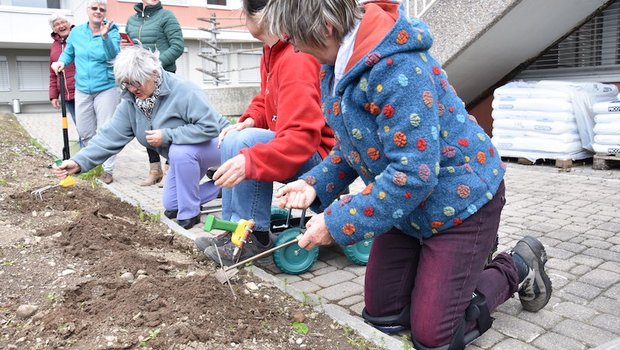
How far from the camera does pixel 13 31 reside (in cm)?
1961

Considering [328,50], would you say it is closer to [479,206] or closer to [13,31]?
[479,206]

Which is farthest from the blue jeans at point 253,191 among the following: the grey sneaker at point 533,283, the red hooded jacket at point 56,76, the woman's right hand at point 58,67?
the red hooded jacket at point 56,76

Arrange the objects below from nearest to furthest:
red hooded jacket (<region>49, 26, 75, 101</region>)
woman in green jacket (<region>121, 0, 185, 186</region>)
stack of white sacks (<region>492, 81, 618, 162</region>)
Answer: woman in green jacket (<region>121, 0, 185, 186</region>)
stack of white sacks (<region>492, 81, 618, 162</region>)
red hooded jacket (<region>49, 26, 75, 101</region>)

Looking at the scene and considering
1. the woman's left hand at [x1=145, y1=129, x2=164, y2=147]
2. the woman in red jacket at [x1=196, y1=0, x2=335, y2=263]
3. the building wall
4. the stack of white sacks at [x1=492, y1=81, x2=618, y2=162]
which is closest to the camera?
the woman in red jacket at [x1=196, y1=0, x2=335, y2=263]

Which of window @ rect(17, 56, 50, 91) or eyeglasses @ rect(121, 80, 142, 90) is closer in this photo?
eyeglasses @ rect(121, 80, 142, 90)

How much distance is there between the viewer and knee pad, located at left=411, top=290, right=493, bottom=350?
233 cm

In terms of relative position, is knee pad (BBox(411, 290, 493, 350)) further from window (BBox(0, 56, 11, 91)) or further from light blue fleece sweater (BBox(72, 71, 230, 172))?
window (BBox(0, 56, 11, 91))

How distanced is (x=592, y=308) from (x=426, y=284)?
1.06 m

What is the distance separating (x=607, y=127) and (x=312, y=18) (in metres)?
5.25

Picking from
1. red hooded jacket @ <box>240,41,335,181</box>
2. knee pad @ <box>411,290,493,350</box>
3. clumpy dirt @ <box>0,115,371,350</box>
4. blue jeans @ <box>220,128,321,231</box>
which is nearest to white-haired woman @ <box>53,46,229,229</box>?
clumpy dirt @ <box>0,115,371,350</box>

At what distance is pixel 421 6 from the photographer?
7.19 meters

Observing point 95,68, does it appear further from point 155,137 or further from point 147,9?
point 155,137

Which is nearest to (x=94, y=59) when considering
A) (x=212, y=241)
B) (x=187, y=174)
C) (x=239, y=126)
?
(x=187, y=174)

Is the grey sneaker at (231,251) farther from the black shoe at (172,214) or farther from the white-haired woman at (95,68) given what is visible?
the white-haired woman at (95,68)
